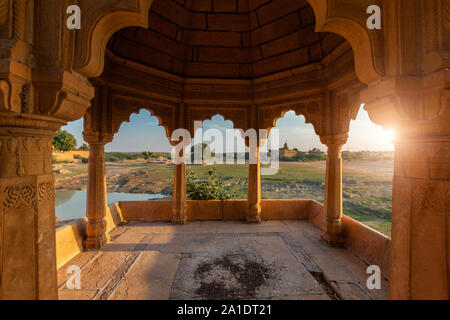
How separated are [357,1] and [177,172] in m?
5.35

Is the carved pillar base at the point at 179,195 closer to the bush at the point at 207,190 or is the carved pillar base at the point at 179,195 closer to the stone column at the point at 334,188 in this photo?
the bush at the point at 207,190

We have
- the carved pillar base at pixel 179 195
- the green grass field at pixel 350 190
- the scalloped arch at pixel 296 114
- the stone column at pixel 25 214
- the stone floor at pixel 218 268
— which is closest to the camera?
the stone column at pixel 25 214

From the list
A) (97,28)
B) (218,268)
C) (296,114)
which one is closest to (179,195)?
(218,268)

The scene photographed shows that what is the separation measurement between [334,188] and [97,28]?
201 inches

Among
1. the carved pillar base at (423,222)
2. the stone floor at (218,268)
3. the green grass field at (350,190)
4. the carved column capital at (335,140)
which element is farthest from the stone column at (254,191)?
the carved pillar base at (423,222)

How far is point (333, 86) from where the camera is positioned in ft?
15.5

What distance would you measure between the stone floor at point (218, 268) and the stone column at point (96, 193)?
38cm

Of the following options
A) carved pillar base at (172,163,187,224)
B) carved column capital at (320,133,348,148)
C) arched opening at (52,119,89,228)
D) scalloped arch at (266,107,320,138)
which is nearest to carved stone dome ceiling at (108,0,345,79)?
scalloped arch at (266,107,320,138)

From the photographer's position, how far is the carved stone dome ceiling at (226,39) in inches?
194

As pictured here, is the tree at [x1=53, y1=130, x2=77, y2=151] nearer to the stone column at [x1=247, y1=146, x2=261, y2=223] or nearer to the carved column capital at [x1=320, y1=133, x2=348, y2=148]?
the stone column at [x1=247, y1=146, x2=261, y2=223]

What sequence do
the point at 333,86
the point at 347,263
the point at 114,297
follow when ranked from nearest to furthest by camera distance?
the point at 114,297
the point at 347,263
the point at 333,86
